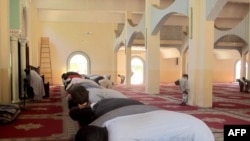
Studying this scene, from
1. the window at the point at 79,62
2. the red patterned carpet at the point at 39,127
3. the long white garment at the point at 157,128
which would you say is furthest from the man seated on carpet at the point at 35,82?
the window at the point at 79,62

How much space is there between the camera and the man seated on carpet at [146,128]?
6.81 feet

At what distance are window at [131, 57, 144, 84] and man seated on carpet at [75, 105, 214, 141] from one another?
69.3ft

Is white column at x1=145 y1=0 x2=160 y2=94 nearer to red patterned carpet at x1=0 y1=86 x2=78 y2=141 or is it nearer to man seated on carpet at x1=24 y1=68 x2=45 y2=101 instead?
man seated on carpet at x1=24 y1=68 x2=45 y2=101

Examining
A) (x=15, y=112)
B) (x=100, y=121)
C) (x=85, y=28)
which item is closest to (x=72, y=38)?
(x=85, y=28)

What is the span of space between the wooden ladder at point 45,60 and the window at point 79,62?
4.76 ft

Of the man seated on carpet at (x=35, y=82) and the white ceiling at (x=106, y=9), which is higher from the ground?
the white ceiling at (x=106, y=9)

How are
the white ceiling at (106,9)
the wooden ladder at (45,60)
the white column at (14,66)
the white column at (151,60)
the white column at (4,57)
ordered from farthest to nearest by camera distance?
the wooden ladder at (45,60) → the white ceiling at (106,9) → the white column at (151,60) → the white column at (14,66) → the white column at (4,57)

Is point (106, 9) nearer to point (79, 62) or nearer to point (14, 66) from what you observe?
point (79, 62)

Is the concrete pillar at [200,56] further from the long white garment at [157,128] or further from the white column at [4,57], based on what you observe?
the long white garment at [157,128]

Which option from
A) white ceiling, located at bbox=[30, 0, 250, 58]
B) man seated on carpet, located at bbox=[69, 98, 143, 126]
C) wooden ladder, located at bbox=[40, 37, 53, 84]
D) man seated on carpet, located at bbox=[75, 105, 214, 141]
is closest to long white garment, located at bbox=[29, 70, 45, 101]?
white ceiling, located at bbox=[30, 0, 250, 58]

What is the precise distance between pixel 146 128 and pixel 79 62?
61.6 ft

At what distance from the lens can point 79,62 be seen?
812 inches

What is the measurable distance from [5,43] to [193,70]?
16.7 feet

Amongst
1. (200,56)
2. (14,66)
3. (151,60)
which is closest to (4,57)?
(14,66)
